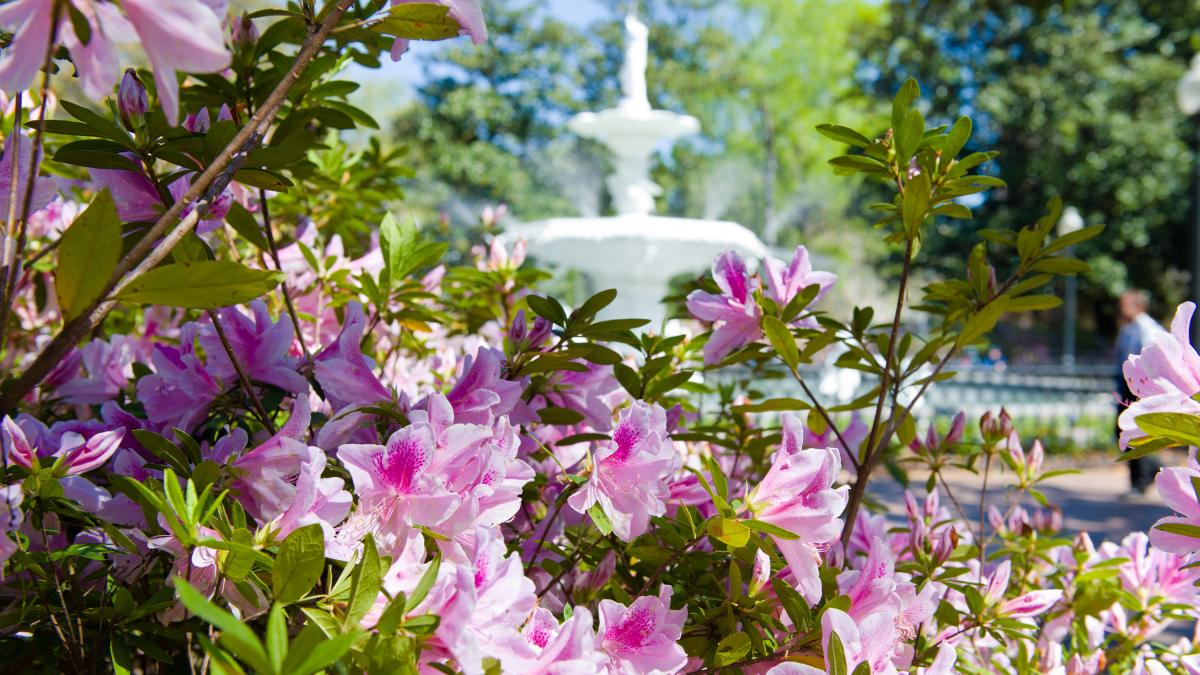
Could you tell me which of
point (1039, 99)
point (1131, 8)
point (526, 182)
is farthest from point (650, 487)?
point (1131, 8)

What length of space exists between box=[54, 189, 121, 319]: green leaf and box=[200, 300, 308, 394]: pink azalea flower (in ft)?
1.17

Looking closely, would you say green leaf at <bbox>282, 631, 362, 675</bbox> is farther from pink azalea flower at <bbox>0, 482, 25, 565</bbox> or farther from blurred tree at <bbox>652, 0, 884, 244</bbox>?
blurred tree at <bbox>652, 0, 884, 244</bbox>

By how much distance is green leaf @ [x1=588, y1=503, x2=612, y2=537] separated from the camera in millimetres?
805

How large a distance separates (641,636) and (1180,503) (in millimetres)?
472

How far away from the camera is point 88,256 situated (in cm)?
57

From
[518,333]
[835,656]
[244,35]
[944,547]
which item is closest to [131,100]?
[244,35]

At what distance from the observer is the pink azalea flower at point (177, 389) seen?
0.93m

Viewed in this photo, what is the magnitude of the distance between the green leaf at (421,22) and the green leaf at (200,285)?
250mm

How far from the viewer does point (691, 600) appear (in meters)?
0.93

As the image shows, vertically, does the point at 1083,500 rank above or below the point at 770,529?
below

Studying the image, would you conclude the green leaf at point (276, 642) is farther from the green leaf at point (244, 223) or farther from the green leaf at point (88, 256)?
the green leaf at point (244, 223)

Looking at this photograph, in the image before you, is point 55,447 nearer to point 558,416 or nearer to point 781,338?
point 558,416

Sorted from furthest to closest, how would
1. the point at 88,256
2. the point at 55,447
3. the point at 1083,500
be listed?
the point at 1083,500 → the point at 55,447 → the point at 88,256

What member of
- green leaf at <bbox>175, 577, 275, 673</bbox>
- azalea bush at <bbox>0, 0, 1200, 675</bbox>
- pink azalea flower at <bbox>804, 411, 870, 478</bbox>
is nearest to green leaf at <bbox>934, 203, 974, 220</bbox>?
azalea bush at <bbox>0, 0, 1200, 675</bbox>
